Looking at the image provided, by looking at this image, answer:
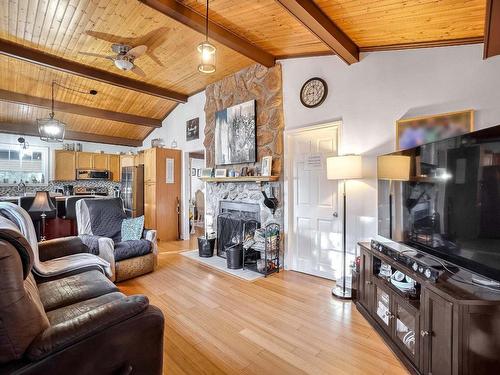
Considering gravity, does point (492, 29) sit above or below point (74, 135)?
below

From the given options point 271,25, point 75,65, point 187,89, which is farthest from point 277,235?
point 75,65

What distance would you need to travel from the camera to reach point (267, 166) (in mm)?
3924

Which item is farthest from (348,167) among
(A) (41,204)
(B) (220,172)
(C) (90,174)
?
(C) (90,174)

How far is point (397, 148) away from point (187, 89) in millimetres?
4377

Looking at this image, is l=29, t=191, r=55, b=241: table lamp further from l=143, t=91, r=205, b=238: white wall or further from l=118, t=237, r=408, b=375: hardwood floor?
l=143, t=91, r=205, b=238: white wall

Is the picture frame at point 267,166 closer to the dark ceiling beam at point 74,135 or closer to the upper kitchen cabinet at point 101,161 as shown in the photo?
the dark ceiling beam at point 74,135

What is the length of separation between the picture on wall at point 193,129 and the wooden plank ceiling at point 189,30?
796 millimetres

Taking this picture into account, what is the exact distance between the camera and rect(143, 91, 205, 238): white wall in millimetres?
5539

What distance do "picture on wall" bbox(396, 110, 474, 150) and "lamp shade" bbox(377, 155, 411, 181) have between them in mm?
418

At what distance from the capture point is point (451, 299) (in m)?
1.38

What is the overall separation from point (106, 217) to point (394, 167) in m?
3.87

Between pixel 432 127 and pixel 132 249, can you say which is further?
pixel 132 249

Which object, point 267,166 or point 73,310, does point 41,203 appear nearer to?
point 73,310

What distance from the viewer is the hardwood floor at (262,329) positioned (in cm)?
183
